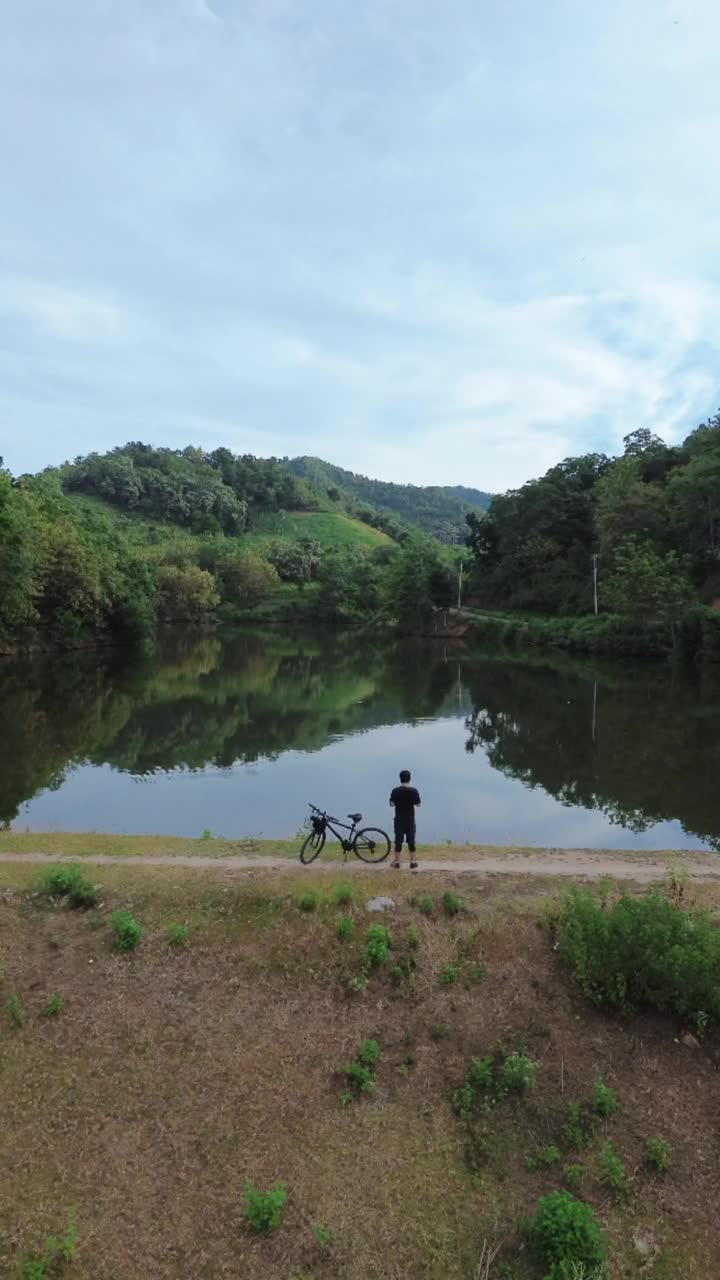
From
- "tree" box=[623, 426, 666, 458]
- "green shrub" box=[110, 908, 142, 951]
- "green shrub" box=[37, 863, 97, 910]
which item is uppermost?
"tree" box=[623, 426, 666, 458]

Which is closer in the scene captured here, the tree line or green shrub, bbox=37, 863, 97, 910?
green shrub, bbox=37, 863, 97, 910

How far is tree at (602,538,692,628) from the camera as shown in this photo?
52656 millimetres

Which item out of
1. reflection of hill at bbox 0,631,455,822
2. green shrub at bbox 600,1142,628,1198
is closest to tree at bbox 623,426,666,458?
reflection of hill at bbox 0,631,455,822

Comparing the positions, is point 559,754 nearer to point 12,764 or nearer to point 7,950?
point 12,764

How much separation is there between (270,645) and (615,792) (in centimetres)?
5580

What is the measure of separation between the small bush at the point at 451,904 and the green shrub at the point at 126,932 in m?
4.33

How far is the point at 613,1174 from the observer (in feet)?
23.8

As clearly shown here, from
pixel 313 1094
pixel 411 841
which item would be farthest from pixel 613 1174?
pixel 411 841

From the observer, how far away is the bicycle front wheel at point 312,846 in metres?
12.9

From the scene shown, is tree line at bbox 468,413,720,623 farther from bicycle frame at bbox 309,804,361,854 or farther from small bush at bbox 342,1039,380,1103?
small bush at bbox 342,1039,380,1103

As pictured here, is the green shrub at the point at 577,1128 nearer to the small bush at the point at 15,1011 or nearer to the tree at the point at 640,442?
the small bush at the point at 15,1011

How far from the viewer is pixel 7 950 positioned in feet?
33.3

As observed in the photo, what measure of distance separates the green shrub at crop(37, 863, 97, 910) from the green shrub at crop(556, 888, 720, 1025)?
689 cm

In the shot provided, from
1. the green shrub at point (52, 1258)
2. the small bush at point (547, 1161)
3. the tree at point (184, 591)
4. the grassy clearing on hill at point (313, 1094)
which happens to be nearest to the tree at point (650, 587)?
the grassy clearing on hill at point (313, 1094)
